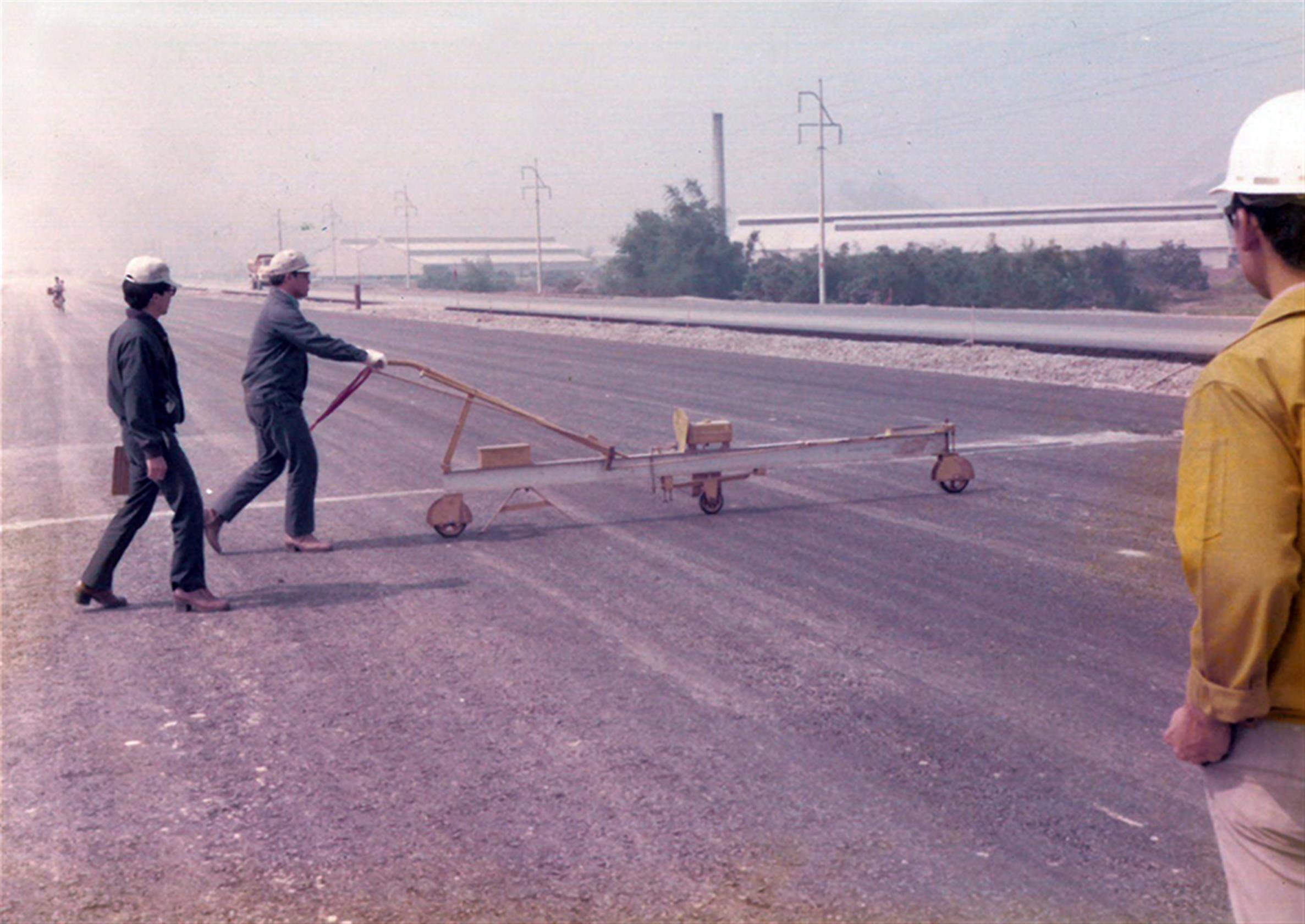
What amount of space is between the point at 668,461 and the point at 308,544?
9.14ft

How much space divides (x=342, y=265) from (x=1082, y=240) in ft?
236

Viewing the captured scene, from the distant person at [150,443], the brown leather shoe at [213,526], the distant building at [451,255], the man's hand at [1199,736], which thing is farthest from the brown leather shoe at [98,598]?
the distant building at [451,255]

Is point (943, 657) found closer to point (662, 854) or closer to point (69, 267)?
point (662, 854)

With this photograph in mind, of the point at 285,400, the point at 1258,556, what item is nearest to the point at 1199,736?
the point at 1258,556

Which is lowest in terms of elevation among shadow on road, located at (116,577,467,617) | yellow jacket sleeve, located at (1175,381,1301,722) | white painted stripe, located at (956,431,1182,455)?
shadow on road, located at (116,577,467,617)

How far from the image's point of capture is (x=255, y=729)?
6062 millimetres

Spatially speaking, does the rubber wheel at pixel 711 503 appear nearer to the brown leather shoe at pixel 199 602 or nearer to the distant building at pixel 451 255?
the brown leather shoe at pixel 199 602

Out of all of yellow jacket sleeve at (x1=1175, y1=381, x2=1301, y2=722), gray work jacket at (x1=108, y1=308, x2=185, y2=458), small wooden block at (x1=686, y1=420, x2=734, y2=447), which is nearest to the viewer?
yellow jacket sleeve at (x1=1175, y1=381, x2=1301, y2=722)

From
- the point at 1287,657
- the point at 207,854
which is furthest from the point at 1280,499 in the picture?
the point at 207,854

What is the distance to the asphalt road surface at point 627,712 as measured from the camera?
14.8ft

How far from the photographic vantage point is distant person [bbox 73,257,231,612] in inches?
311

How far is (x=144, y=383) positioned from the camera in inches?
311

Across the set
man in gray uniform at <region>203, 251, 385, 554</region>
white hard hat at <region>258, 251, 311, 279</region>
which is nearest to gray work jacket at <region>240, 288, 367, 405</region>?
man in gray uniform at <region>203, 251, 385, 554</region>

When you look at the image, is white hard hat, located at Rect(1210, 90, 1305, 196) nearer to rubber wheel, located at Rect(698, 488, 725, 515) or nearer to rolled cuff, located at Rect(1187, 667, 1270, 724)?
rolled cuff, located at Rect(1187, 667, 1270, 724)
